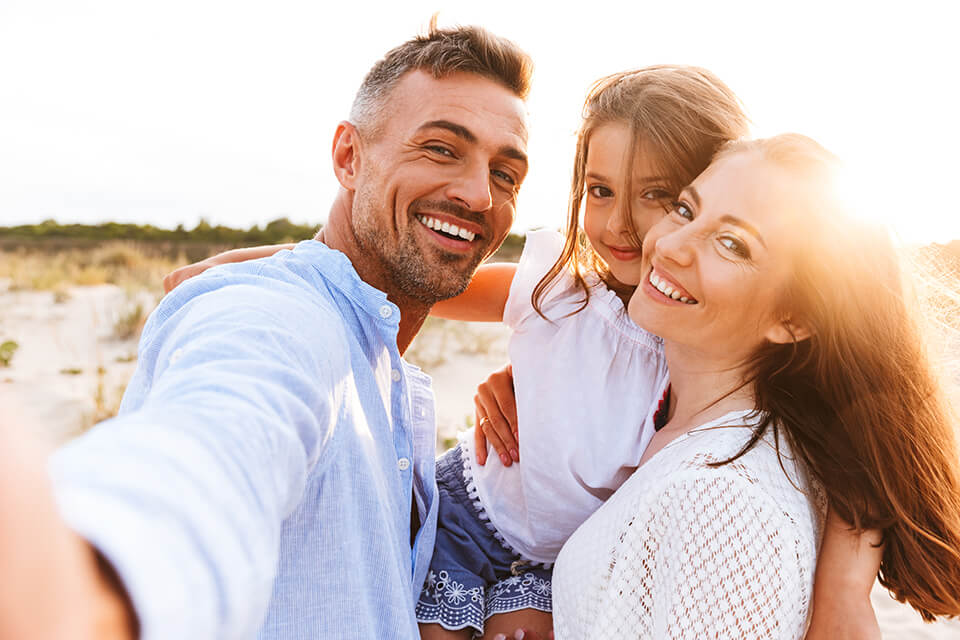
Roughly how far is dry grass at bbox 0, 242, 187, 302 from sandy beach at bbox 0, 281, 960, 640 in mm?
204

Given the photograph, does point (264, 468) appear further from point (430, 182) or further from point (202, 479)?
point (430, 182)

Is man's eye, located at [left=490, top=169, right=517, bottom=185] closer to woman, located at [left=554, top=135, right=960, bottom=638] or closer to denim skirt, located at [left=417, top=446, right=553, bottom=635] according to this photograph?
woman, located at [left=554, top=135, right=960, bottom=638]

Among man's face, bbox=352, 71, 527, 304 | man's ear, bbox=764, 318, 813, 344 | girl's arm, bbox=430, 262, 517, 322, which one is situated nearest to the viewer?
man's ear, bbox=764, 318, 813, 344

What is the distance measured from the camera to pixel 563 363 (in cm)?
245

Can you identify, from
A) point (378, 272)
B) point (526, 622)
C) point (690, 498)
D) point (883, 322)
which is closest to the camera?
point (690, 498)

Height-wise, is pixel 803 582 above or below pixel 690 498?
below

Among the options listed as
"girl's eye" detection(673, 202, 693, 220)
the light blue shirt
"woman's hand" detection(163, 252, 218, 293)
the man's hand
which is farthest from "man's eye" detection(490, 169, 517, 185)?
the man's hand

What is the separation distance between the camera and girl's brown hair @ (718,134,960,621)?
1.79 meters

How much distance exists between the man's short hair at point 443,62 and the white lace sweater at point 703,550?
67.6 inches

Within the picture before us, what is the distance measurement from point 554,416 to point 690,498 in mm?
878

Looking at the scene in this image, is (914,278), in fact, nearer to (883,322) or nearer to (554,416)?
(883,322)

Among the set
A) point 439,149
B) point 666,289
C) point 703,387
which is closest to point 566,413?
point 703,387

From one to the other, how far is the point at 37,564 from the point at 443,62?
7.94 feet

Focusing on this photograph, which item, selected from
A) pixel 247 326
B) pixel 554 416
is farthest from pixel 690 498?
pixel 247 326
